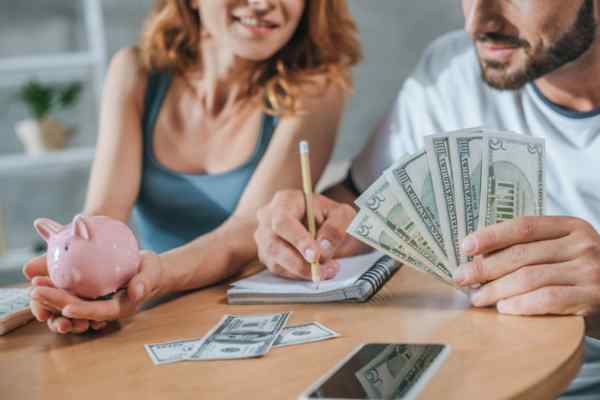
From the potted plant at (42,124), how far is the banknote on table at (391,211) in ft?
8.00

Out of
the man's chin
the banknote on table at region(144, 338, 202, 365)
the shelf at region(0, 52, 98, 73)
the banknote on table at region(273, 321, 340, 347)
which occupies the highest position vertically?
the shelf at region(0, 52, 98, 73)

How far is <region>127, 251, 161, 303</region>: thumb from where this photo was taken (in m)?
1.15

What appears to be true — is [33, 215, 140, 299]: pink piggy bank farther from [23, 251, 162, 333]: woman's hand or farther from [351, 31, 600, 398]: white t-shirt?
[351, 31, 600, 398]: white t-shirt

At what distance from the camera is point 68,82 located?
368 cm

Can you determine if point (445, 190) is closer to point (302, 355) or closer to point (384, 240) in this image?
point (384, 240)

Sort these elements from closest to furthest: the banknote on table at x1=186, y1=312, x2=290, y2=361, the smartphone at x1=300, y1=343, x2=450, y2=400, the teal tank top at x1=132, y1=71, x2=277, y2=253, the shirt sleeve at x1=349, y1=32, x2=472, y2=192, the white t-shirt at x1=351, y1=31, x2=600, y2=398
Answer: the smartphone at x1=300, y1=343, x2=450, y2=400 → the banknote on table at x1=186, y1=312, x2=290, y2=361 → the white t-shirt at x1=351, y1=31, x2=600, y2=398 → the shirt sleeve at x1=349, y1=32, x2=472, y2=192 → the teal tank top at x1=132, y1=71, x2=277, y2=253

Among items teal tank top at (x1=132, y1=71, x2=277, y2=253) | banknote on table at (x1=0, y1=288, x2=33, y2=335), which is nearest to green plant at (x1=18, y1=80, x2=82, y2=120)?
teal tank top at (x1=132, y1=71, x2=277, y2=253)

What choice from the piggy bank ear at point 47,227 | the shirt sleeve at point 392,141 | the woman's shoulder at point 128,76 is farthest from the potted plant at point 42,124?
the piggy bank ear at point 47,227

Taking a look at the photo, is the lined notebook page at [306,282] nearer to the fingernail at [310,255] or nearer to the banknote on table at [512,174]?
the fingernail at [310,255]

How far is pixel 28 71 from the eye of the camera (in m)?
3.31

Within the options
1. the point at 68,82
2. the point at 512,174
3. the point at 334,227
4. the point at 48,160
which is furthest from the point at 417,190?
the point at 68,82

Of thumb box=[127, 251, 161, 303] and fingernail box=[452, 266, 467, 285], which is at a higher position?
thumb box=[127, 251, 161, 303]

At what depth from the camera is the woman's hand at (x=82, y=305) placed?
1.10m

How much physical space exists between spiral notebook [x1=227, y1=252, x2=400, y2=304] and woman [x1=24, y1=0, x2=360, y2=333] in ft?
1.50
